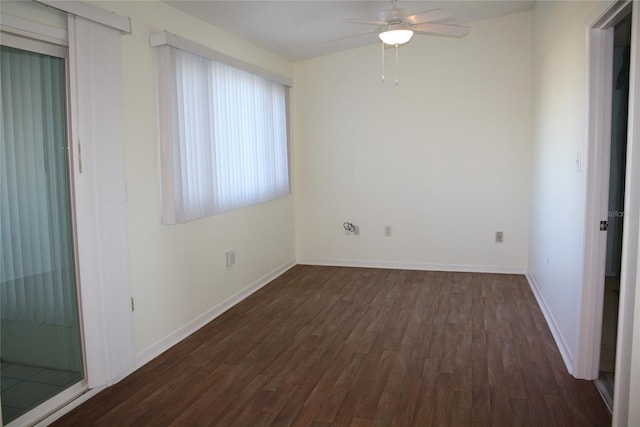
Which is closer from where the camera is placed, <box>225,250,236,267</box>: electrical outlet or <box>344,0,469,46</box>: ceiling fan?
<box>344,0,469,46</box>: ceiling fan

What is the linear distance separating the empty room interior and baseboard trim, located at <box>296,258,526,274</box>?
3 centimetres

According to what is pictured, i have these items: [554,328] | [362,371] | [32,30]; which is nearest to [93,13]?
[32,30]

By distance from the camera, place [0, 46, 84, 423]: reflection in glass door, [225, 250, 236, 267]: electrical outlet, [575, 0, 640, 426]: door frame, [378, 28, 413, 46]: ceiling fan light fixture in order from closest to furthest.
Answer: [0, 46, 84, 423]: reflection in glass door → [575, 0, 640, 426]: door frame → [378, 28, 413, 46]: ceiling fan light fixture → [225, 250, 236, 267]: electrical outlet

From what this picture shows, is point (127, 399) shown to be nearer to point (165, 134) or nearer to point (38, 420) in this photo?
point (38, 420)

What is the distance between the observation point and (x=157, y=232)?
138 inches

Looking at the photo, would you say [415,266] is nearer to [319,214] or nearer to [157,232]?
[319,214]

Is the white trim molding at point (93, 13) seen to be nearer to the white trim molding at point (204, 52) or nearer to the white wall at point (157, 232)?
the white wall at point (157, 232)

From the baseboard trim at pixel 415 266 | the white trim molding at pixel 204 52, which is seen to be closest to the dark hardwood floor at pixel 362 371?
the baseboard trim at pixel 415 266

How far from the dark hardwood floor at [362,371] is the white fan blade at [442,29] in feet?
7.41

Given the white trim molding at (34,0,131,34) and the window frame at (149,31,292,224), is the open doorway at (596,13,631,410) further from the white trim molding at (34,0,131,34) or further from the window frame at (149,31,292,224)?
the white trim molding at (34,0,131,34)

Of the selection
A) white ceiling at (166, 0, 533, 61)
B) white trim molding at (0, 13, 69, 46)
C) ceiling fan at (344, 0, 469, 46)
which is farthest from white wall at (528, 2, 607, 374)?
white trim molding at (0, 13, 69, 46)

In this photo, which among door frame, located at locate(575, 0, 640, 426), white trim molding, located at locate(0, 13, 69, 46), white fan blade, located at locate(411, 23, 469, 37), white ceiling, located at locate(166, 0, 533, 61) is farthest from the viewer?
white ceiling, located at locate(166, 0, 533, 61)

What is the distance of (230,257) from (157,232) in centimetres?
112

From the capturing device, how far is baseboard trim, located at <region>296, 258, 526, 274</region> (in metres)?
5.59
